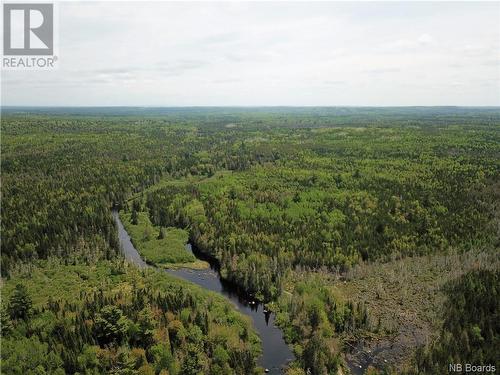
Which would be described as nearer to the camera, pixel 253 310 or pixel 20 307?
pixel 20 307

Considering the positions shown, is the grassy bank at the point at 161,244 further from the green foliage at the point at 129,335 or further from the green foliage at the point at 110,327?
the green foliage at the point at 110,327

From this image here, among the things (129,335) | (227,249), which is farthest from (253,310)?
(227,249)

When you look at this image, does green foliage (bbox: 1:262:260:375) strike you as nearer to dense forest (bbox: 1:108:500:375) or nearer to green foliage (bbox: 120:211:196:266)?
dense forest (bbox: 1:108:500:375)

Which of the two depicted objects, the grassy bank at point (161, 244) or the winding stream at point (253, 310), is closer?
the winding stream at point (253, 310)

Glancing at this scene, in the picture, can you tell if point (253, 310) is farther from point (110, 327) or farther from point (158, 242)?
point (158, 242)

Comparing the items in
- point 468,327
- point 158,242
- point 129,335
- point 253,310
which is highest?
point 158,242

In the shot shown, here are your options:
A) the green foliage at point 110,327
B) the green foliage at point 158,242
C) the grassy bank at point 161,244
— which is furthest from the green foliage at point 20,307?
the green foliage at point 158,242

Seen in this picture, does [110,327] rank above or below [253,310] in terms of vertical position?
above

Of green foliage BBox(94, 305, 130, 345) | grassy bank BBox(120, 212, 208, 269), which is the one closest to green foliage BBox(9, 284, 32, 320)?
green foliage BBox(94, 305, 130, 345)
